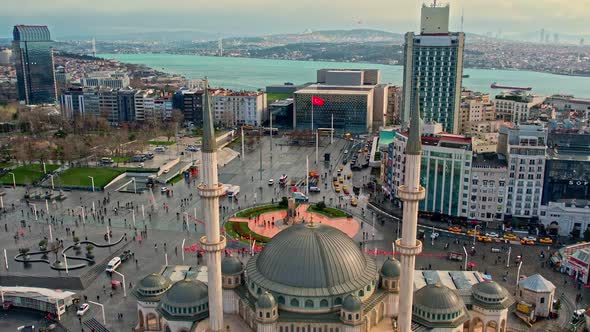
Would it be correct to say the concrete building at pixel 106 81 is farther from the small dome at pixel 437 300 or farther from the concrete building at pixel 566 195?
the small dome at pixel 437 300

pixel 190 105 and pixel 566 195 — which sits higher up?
pixel 190 105

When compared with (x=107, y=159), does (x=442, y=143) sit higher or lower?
higher

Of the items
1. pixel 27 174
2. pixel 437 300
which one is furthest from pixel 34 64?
pixel 437 300

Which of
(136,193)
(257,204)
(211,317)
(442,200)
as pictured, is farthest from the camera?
(136,193)

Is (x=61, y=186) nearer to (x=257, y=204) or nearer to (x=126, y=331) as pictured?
(x=257, y=204)

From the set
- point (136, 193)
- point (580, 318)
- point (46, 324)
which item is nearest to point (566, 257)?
point (580, 318)

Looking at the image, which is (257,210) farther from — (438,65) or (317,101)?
(317,101)

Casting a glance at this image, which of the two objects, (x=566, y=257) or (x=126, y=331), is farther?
(x=566, y=257)

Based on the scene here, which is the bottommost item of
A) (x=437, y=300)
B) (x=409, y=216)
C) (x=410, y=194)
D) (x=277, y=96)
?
(x=437, y=300)
